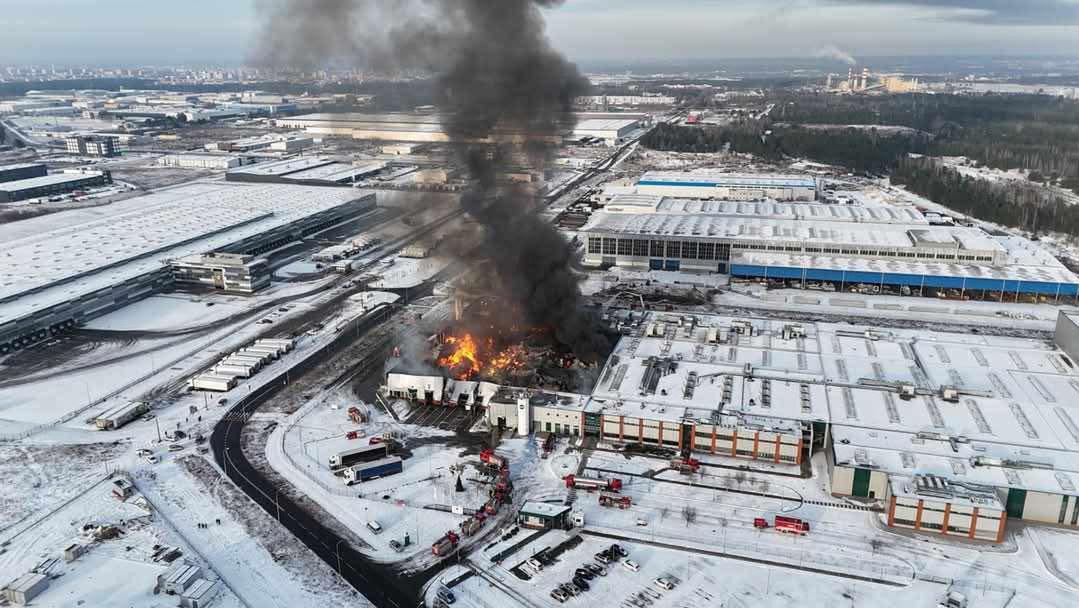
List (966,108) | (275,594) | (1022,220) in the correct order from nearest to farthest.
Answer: (275,594) → (1022,220) → (966,108)

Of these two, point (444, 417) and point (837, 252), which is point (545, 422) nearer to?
point (444, 417)

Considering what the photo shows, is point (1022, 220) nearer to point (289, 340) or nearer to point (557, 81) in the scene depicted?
point (557, 81)

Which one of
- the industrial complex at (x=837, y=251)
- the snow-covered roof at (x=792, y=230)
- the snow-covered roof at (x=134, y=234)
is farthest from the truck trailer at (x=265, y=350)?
the snow-covered roof at (x=792, y=230)

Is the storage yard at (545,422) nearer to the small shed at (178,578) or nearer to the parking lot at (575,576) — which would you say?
the parking lot at (575,576)

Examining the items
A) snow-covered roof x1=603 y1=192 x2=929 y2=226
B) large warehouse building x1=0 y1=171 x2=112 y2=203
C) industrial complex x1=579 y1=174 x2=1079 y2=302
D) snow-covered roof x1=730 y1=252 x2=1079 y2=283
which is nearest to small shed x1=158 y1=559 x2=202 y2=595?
industrial complex x1=579 y1=174 x2=1079 y2=302

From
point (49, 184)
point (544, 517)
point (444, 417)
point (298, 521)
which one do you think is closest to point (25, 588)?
point (298, 521)

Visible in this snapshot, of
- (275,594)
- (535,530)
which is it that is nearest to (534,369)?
(535,530)

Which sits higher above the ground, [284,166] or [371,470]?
[284,166]
